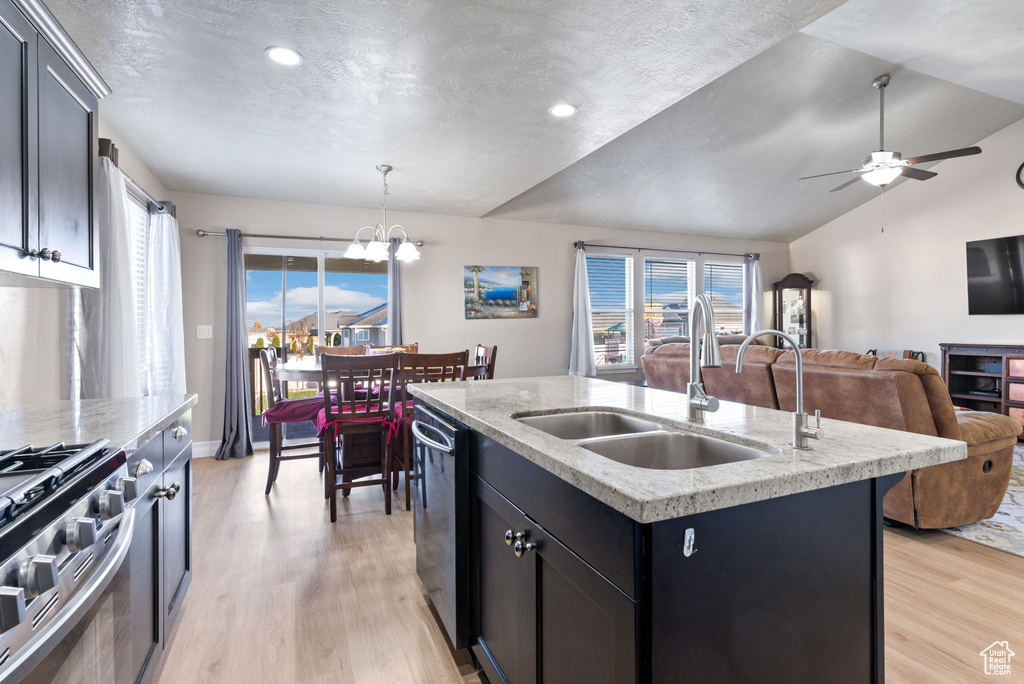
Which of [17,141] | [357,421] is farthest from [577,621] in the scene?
[357,421]

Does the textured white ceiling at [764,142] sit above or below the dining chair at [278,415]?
above

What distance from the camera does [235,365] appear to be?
444 cm

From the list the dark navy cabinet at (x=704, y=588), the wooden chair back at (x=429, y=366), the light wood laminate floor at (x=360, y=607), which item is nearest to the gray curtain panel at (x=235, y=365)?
the light wood laminate floor at (x=360, y=607)

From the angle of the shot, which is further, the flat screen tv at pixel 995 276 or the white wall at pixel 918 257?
the white wall at pixel 918 257

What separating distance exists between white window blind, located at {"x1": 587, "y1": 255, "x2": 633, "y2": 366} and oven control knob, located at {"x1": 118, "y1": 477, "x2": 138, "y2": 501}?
5.37 m

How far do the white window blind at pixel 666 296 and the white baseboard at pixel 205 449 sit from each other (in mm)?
4852

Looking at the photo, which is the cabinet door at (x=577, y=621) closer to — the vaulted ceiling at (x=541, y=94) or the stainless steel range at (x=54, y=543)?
the stainless steel range at (x=54, y=543)

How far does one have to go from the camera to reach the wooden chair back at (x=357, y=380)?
9.39 ft

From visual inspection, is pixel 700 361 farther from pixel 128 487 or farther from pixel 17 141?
pixel 17 141

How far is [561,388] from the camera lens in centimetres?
213

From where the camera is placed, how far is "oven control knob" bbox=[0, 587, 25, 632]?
2.16ft

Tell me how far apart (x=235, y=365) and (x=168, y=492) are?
320 centimetres

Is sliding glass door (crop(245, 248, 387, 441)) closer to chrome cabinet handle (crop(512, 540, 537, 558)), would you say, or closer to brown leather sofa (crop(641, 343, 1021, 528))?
brown leather sofa (crop(641, 343, 1021, 528))

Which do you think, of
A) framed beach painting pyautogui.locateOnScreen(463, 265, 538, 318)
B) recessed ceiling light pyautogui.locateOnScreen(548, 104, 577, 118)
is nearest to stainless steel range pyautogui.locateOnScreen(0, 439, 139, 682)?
recessed ceiling light pyautogui.locateOnScreen(548, 104, 577, 118)
